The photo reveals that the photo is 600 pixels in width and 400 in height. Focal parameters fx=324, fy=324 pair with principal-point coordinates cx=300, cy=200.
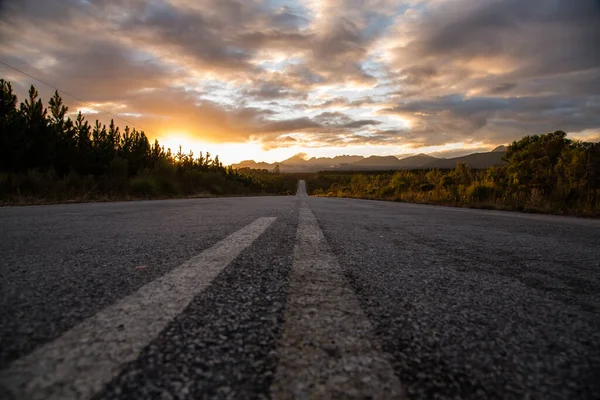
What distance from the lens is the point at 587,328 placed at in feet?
3.19

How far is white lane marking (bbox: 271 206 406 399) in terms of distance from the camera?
613mm

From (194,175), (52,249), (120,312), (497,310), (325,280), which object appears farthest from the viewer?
(194,175)

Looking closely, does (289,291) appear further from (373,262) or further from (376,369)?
(373,262)

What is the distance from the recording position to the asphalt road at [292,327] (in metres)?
0.63

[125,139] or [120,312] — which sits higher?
[125,139]

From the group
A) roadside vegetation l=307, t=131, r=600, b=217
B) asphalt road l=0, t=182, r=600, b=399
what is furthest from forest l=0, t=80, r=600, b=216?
asphalt road l=0, t=182, r=600, b=399

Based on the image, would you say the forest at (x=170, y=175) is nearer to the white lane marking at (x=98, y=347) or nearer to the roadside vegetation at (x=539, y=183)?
the roadside vegetation at (x=539, y=183)

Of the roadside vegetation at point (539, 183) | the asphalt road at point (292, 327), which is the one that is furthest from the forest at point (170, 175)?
the asphalt road at point (292, 327)

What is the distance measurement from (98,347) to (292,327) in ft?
1.51

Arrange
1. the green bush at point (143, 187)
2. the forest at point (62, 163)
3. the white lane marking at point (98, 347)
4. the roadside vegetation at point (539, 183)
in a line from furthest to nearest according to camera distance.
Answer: the green bush at point (143, 187) → the forest at point (62, 163) → the roadside vegetation at point (539, 183) → the white lane marking at point (98, 347)

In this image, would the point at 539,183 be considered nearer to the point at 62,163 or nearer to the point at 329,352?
the point at 329,352

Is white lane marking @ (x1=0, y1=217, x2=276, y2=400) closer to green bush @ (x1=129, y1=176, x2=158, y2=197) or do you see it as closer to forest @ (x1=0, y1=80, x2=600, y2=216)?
forest @ (x1=0, y1=80, x2=600, y2=216)

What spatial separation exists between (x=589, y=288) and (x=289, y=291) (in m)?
1.34

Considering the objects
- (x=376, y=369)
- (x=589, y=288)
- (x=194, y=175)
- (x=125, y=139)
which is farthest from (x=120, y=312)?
(x=125, y=139)
